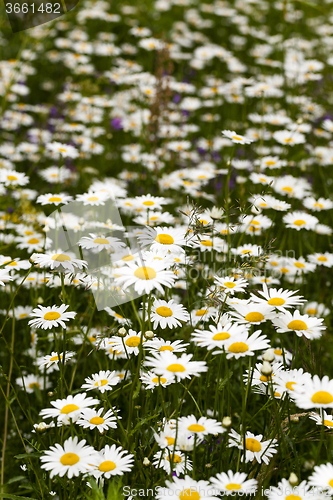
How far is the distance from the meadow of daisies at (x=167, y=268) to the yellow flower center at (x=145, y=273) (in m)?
0.01

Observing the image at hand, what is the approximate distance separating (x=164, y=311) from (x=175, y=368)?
0.34 m

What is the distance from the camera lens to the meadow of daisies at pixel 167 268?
1284 mm

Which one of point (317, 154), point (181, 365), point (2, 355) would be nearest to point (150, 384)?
point (181, 365)

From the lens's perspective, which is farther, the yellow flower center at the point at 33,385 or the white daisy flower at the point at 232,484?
the yellow flower center at the point at 33,385

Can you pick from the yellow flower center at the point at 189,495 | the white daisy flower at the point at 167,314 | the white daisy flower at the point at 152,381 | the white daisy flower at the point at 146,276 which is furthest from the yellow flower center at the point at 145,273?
the yellow flower center at the point at 189,495

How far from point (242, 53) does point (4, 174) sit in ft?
14.4

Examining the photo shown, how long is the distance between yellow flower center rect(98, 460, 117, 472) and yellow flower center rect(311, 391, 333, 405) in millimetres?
506

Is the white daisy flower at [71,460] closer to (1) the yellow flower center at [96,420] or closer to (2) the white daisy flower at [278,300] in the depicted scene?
(1) the yellow flower center at [96,420]

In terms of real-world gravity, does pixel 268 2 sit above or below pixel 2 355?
above

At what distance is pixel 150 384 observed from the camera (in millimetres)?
1416

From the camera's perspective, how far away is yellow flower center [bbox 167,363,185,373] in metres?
1.16

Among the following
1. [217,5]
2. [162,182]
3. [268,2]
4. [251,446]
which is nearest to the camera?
[251,446]

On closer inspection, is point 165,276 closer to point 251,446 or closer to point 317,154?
point 251,446

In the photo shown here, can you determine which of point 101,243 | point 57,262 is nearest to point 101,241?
point 101,243
